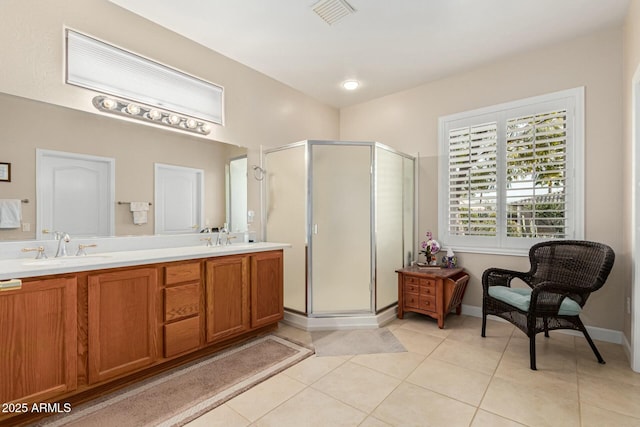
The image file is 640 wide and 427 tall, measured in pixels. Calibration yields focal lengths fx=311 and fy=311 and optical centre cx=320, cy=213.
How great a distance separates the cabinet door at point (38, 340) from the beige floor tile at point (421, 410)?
1777 millimetres

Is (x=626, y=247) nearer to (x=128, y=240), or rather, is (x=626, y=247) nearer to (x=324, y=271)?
(x=324, y=271)

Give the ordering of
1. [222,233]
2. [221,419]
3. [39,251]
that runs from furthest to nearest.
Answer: [222,233] < [39,251] < [221,419]

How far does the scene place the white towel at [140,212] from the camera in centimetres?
253

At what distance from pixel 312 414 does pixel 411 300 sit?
1.87m

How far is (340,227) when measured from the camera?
10.7 feet

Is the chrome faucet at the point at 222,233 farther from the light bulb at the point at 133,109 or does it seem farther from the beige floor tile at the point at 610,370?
the beige floor tile at the point at 610,370

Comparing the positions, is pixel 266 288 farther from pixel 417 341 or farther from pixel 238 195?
pixel 417 341

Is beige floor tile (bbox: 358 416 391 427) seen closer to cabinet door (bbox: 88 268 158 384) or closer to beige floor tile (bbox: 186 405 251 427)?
beige floor tile (bbox: 186 405 251 427)

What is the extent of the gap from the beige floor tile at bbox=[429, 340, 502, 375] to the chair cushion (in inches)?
17.5

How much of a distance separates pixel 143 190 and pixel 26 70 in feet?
3.39

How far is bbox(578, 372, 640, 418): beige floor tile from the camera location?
1.82 meters

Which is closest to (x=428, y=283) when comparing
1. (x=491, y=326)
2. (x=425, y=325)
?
(x=425, y=325)

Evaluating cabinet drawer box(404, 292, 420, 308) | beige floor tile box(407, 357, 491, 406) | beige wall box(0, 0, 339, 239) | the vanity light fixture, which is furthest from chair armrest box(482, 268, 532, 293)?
the vanity light fixture

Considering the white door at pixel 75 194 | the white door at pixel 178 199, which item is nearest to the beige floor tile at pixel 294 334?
the white door at pixel 178 199
